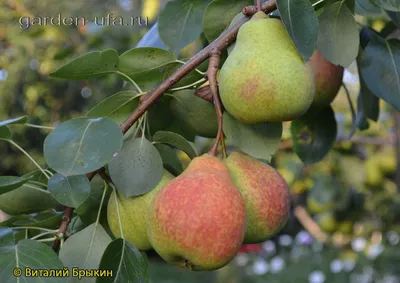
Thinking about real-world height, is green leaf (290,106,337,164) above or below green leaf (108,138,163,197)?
below

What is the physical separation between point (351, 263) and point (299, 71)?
332 cm

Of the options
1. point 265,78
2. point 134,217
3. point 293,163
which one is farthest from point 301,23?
point 293,163

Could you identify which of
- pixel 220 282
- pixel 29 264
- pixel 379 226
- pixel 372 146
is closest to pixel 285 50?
pixel 29 264

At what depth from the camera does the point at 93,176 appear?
0.71m

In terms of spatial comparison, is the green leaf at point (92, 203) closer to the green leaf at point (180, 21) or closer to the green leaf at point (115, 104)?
the green leaf at point (115, 104)

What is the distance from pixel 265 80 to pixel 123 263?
0.25m

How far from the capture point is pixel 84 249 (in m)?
0.69

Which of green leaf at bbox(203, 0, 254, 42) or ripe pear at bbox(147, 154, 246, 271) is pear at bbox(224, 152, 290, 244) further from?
green leaf at bbox(203, 0, 254, 42)

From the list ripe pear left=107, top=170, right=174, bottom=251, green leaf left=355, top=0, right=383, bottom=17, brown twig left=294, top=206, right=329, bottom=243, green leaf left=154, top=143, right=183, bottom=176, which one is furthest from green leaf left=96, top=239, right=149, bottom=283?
brown twig left=294, top=206, right=329, bottom=243

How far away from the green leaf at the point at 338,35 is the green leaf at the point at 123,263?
0.34 metres

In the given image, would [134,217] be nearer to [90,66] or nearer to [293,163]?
[90,66]

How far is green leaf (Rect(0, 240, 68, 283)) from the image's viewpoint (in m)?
0.61

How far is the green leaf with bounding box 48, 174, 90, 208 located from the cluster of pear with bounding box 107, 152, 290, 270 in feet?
0.24

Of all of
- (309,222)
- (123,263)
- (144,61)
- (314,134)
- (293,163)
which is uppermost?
(144,61)
